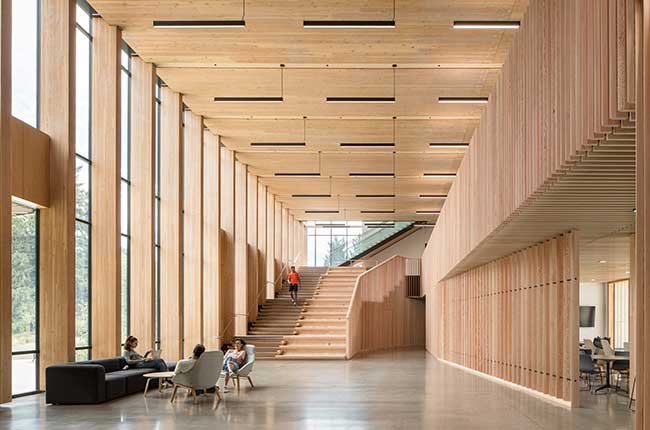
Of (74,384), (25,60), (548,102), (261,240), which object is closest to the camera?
(548,102)

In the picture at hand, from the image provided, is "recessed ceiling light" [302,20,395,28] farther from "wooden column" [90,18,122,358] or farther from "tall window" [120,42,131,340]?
"tall window" [120,42,131,340]

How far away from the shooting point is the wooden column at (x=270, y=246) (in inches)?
1206

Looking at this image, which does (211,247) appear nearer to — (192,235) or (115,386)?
(192,235)

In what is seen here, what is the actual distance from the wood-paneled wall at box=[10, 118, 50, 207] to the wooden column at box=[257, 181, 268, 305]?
16.4 meters

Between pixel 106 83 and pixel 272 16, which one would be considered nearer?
pixel 272 16

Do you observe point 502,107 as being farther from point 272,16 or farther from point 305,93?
point 305,93

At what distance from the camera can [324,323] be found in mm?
24984

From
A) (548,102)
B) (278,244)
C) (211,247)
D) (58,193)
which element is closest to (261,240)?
(278,244)

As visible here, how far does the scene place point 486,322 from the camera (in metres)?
16.8

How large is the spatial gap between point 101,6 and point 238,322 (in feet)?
45.7

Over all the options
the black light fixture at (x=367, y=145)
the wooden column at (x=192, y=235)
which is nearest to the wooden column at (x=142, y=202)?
the wooden column at (x=192, y=235)

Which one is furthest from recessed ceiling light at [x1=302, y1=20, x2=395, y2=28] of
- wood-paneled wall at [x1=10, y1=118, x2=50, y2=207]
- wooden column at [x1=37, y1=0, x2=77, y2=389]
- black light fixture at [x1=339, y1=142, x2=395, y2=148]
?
black light fixture at [x1=339, y1=142, x2=395, y2=148]

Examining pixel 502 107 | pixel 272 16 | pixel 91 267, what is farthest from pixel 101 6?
pixel 502 107

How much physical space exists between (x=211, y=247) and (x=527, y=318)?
439 inches
